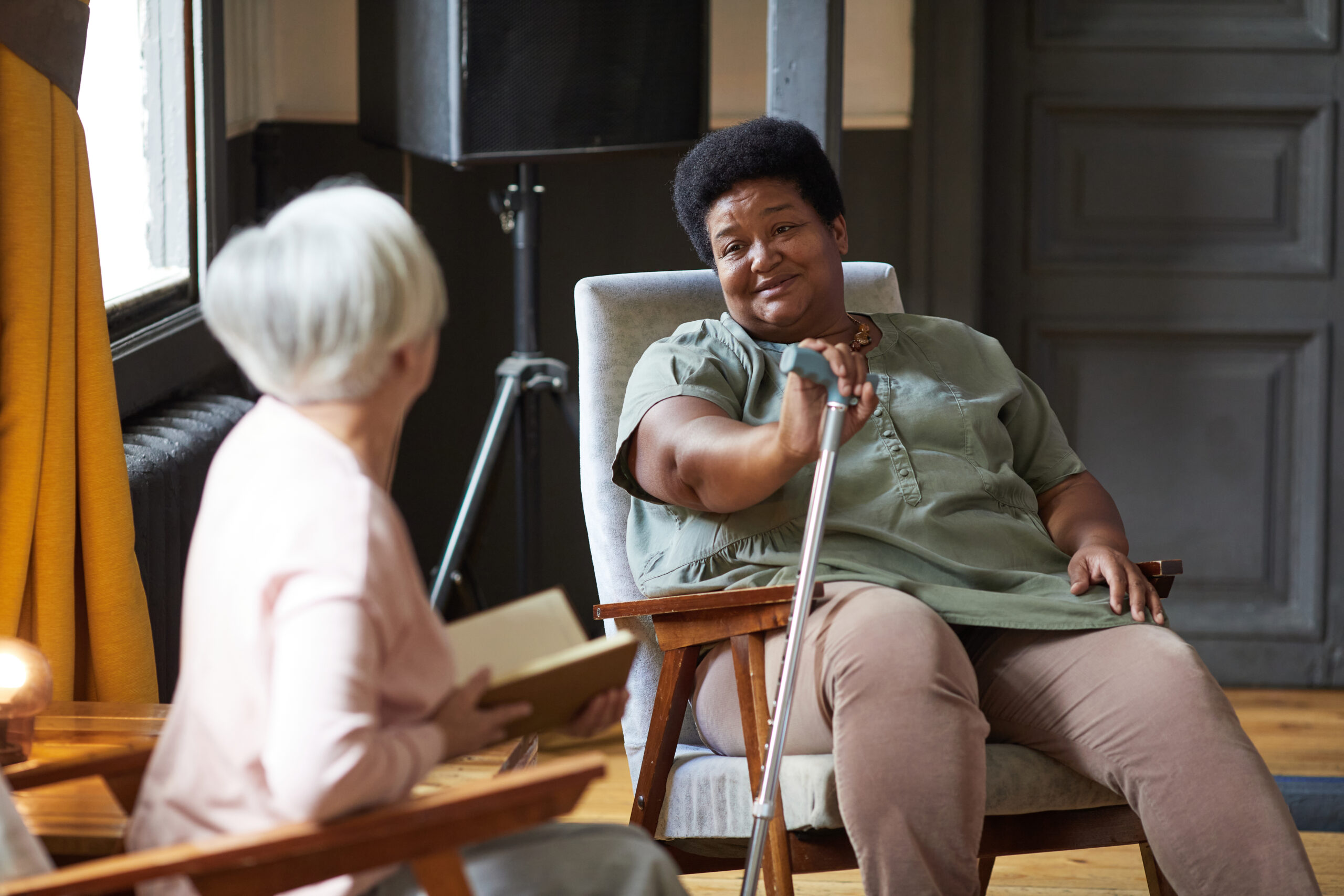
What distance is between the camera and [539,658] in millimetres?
999

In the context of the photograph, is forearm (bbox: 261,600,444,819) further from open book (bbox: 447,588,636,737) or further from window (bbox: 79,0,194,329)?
window (bbox: 79,0,194,329)

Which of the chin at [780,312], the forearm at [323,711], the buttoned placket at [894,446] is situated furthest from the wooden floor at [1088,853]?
the forearm at [323,711]

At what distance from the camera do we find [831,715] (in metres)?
1.47

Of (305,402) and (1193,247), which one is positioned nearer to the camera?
(305,402)

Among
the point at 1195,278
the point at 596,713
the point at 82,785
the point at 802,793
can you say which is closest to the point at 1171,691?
the point at 802,793

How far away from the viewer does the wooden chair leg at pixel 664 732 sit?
1.55m

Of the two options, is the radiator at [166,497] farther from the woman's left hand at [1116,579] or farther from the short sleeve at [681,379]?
the woman's left hand at [1116,579]

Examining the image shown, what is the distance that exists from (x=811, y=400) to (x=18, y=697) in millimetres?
839

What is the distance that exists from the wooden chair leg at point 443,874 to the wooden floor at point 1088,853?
120cm

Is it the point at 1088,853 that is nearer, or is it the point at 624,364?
the point at 624,364

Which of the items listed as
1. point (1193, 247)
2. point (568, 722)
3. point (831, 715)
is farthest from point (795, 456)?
point (1193, 247)

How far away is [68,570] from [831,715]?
905mm

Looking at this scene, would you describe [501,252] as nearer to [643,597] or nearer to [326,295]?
[643,597]

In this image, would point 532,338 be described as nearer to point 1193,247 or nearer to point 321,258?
point 1193,247
